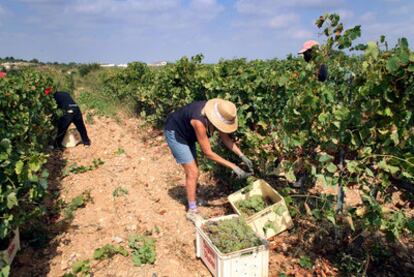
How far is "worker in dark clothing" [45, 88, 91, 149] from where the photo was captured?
812 centimetres

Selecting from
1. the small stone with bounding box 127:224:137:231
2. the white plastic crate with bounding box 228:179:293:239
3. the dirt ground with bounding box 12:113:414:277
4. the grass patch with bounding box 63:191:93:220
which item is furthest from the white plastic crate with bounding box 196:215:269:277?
the grass patch with bounding box 63:191:93:220

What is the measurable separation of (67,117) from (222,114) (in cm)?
521

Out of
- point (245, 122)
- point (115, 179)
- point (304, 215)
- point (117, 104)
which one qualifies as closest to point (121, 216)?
point (115, 179)

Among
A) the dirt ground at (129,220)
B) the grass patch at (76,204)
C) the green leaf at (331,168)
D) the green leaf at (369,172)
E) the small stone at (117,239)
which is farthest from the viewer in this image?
the grass patch at (76,204)

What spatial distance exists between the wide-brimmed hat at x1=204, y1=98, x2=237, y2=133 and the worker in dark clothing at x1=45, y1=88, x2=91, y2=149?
4.95 meters

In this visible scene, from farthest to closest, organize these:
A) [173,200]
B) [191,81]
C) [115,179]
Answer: [191,81] < [115,179] < [173,200]

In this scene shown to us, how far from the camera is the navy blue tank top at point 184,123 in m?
4.34

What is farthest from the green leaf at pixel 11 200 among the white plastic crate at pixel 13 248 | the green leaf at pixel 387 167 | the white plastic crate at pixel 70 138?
the white plastic crate at pixel 70 138

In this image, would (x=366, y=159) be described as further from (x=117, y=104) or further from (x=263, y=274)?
(x=117, y=104)

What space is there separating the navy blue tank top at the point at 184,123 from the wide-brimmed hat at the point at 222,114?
0.24 metres

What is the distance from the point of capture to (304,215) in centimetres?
414

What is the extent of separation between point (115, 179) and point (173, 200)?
1.41 metres

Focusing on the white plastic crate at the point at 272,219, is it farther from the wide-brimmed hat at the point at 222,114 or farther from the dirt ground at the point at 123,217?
the wide-brimmed hat at the point at 222,114

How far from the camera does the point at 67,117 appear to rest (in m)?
8.13
